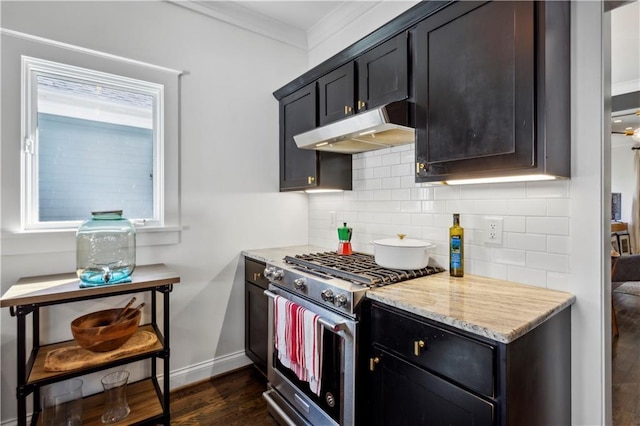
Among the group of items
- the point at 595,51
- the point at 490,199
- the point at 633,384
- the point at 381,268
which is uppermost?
the point at 595,51

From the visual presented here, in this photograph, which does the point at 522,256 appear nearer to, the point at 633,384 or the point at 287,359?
the point at 287,359

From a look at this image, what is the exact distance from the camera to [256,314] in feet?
7.55

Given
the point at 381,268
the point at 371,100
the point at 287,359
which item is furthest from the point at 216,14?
the point at 287,359

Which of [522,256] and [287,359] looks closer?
[522,256]

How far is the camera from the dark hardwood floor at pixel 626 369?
1971 mm

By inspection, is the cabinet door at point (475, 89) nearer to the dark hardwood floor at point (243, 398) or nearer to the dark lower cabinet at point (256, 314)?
the dark lower cabinet at point (256, 314)

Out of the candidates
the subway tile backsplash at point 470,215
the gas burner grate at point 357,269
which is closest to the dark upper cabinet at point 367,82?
the subway tile backsplash at point 470,215

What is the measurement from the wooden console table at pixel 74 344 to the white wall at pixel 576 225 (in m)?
1.70

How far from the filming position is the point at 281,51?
9.00ft

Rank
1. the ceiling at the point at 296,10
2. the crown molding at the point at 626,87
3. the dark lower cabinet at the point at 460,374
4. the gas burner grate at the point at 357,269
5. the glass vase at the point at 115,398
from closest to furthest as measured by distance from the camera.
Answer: the dark lower cabinet at the point at 460,374
the gas burner grate at the point at 357,269
the glass vase at the point at 115,398
the ceiling at the point at 296,10
the crown molding at the point at 626,87

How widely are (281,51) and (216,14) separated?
23.4 inches

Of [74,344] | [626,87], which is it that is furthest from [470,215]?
[626,87]

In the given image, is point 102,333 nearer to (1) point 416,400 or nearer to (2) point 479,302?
(1) point 416,400

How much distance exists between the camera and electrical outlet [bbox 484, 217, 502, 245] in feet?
5.13
